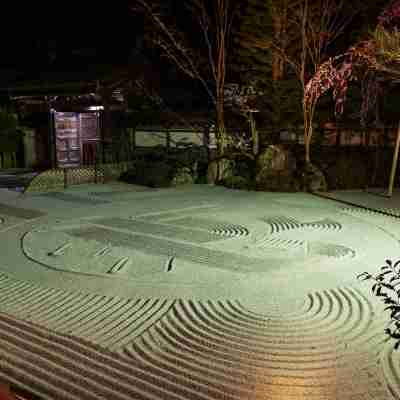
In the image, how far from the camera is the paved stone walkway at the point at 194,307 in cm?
345

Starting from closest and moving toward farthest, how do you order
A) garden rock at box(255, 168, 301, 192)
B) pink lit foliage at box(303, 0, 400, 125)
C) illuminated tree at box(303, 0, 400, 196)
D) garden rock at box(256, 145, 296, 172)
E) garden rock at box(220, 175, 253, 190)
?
illuminated tree at box(303, 0, 400, 196) → pink lit foliage at box(303, 0, 400, 125) → garden rock at box(255, 168, 301, 192) → garden rock at box(220, 175, 253, 190) → garden rock at box(256, 145, 296, 172)

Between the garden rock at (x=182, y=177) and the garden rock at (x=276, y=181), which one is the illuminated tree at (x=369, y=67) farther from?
the garden rock at (x=182, y=177)

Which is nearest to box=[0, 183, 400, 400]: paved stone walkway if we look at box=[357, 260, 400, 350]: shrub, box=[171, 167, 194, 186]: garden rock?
box=[357, 260, 400, 350]: shrub

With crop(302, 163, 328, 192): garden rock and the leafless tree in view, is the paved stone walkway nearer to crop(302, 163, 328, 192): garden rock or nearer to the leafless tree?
crop(302, 163, 328, 192): garden rock

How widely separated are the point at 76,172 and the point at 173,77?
27.4 ft

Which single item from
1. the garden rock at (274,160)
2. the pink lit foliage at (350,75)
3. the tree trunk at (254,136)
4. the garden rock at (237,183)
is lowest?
the garden rock at (237,183)

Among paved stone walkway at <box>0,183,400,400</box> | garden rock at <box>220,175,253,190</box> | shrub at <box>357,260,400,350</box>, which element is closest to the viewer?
shrub at <box>357,260,400,350</box>

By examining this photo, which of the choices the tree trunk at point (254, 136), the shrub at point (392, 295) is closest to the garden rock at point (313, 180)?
the tree trunk at point (254, 136)

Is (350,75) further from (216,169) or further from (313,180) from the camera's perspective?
(216,169)

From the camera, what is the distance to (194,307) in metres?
4.87

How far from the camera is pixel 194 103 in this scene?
19.1 metres

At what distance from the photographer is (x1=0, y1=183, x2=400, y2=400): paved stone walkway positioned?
345 cm

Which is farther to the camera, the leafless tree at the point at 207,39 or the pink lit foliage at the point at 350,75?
the leafless tree at the point at 207,39

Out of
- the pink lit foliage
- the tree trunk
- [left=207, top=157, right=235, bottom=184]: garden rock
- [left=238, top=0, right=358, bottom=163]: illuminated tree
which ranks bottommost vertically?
[left=207, top=157, right=235, bottom=184]: garden rock
